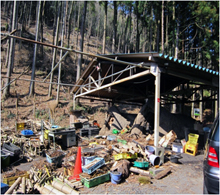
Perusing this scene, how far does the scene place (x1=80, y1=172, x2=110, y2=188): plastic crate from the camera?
4.92 meters

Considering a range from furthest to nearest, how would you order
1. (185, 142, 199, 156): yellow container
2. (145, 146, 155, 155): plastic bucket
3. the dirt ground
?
1. (185, 142, 199, 156): yellow container
2. (145, 146, 155, 155): plastic bucket
3. the dirt ground

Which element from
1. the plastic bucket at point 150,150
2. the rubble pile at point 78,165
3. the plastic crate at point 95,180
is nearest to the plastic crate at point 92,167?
the rubble pile at point 78,165

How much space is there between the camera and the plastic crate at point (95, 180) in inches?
194

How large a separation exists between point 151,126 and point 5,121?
1205 cm

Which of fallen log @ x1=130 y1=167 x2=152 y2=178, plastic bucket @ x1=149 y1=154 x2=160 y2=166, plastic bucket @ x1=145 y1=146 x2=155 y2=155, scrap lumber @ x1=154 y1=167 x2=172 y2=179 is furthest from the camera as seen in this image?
plastic bucket @ x1=145 y1=146 x2=155 y2=155

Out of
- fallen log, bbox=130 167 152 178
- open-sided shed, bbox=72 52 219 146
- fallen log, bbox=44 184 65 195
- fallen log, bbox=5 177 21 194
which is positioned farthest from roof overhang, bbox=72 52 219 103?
fallen log, bbox=5 177 21 194

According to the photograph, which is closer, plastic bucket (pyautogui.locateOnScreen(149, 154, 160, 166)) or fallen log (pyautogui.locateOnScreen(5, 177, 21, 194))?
fallen log (pyautogui.locateOnScreen(5, 177, 21, 194))

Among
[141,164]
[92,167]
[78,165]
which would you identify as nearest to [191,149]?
[141,164]

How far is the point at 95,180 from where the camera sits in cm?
503

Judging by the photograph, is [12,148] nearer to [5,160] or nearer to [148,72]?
[5,160]

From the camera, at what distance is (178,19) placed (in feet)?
57.7

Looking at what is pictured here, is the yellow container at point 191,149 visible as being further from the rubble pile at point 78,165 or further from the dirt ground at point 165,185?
the dirt ground at point 165,185

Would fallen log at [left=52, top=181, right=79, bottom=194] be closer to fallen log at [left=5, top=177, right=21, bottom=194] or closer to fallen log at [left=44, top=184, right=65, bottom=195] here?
fallen log at [left=44, top=184, right=65, bottom=195]

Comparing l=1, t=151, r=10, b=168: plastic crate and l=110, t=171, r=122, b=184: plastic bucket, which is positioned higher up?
l=110, t=171, r=122, b=184: plastic bucket
